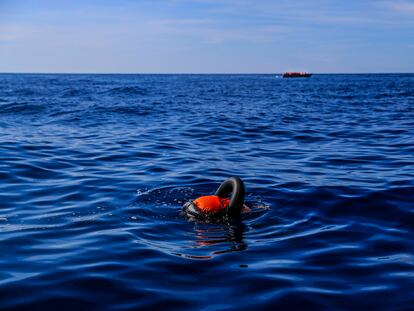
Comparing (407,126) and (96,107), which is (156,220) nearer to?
(407,126)

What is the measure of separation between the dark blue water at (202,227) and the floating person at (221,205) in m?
0.20

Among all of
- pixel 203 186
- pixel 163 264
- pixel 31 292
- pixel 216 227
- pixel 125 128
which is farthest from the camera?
pixel 125 128

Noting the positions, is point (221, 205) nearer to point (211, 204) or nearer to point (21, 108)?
point (211, 204)

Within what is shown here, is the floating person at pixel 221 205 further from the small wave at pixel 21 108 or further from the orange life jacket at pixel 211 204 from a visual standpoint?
the small wave at pixel 21 108

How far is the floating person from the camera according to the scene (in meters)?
7.53

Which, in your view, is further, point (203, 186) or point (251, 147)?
point (251, 147)

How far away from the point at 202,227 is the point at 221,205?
57cm

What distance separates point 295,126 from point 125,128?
7193mm

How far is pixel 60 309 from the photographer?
475 cm

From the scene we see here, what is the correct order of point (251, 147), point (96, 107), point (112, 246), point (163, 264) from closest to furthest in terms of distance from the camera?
point (163, 264)
point (112, 246)
point (251, 147)
point (96, 107)

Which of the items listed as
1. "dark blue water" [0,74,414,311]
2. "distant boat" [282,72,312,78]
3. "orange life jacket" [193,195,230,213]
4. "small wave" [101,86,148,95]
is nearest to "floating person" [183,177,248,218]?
"orange life jacket" [193,195,230,213]

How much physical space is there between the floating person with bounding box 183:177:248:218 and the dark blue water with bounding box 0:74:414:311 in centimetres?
20

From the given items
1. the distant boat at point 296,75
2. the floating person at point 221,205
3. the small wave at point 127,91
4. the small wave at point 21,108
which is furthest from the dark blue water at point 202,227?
the distant boat at point 296,75

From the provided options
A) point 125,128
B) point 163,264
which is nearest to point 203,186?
point 163,264
